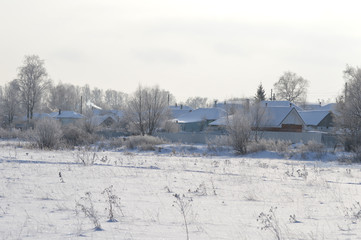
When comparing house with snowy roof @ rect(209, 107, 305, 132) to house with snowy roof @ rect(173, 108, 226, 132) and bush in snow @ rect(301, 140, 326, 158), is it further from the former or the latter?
bush in snow @ rect(301, 140, 326, 158)

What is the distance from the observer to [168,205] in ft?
30.8

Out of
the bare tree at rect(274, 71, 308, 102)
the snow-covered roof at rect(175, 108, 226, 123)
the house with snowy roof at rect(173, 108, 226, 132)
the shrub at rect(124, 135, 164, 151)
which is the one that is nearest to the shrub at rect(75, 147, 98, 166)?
the shrub at rect(124, 135, 164, 151)

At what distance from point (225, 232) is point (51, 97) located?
105 m

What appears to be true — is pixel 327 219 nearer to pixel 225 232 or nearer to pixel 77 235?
pixel 225 232

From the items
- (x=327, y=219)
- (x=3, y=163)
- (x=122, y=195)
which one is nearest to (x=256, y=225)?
(x=327, y=219)

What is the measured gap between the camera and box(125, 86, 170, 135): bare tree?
49219mm

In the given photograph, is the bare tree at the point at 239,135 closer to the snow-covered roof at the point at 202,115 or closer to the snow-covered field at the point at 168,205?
the snow-covered field at the point at 168,205

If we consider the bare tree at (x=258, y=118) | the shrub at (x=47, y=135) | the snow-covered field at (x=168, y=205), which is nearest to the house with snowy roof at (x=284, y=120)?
the bare tree at (x=258, y=118)

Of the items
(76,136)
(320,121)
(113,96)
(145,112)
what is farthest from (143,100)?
(113,96)

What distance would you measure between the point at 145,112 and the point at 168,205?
4030cm

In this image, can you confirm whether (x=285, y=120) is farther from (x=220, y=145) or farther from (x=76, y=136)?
(x=76, y=136)

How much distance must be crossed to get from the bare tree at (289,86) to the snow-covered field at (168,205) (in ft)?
272

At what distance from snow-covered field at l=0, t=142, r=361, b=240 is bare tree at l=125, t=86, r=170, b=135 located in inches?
1321

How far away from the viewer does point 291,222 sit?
7.89 m
